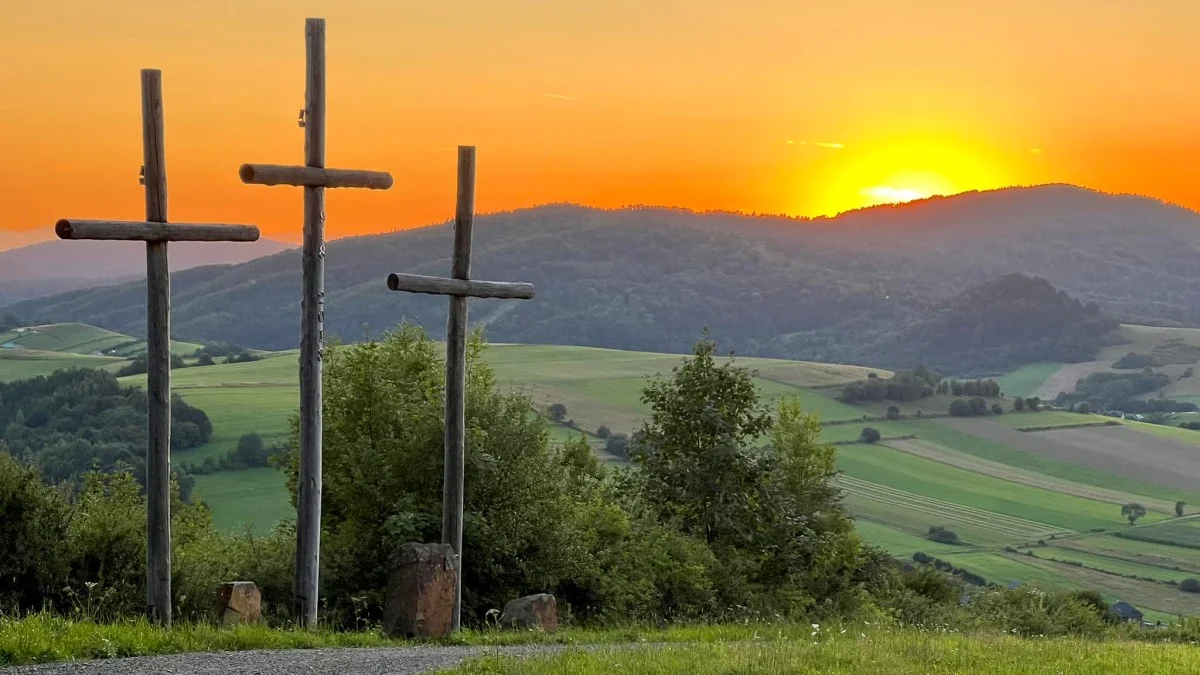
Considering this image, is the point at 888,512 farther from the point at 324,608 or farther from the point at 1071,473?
the point at 324,608

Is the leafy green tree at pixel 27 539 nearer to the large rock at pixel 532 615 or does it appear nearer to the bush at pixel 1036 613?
the large rock at pixel 532 615

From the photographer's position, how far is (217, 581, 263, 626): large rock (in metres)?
17.0

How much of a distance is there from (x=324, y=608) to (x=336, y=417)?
24.6ft

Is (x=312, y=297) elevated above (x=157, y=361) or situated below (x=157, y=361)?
above

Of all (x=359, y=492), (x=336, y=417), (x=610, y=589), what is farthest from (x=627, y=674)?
(x=336, y=417)

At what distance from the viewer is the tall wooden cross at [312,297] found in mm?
18766

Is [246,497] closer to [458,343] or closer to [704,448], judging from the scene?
[704,448]

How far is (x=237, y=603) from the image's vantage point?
56.0ft

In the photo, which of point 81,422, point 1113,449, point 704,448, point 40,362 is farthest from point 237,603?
point 40,362

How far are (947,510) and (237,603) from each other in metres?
107

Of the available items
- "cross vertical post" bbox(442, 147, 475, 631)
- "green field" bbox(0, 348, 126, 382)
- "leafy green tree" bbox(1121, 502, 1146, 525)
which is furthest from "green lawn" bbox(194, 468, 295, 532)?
"leafy green tree" bbox(1121, 502, 1146, 525)

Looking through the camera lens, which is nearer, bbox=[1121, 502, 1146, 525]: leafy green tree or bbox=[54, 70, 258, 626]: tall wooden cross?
bbox=[54, 70, 258, 626]: tall wooden cross

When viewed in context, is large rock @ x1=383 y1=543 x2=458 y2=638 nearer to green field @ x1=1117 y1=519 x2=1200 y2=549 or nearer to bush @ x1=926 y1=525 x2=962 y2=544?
bush @ x1=926 y1=525 x2=962 y2=544

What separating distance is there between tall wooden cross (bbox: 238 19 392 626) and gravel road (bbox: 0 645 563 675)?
13.3 feet
